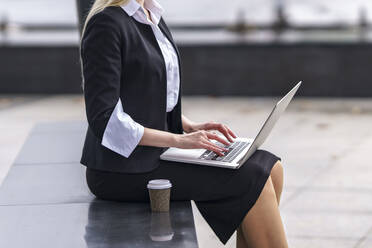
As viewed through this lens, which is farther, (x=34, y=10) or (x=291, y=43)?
(x=34, y=10)

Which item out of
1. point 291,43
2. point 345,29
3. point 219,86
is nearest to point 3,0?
point 219,86

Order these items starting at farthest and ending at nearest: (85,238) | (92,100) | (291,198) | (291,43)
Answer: (291,43), (291,198), (92,100), (85,238)

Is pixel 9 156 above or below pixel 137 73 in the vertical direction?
below

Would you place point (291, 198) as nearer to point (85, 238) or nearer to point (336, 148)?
point (336, 148)

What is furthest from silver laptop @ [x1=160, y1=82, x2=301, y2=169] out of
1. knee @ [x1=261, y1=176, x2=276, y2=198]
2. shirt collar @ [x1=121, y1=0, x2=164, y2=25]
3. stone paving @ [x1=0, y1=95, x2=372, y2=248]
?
stone paving @ [x1=0, y1=95, x2=372, y2=248]

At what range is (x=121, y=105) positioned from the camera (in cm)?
317

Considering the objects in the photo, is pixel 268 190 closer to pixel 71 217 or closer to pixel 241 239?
pixel 241 239

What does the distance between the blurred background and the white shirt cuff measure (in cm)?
494

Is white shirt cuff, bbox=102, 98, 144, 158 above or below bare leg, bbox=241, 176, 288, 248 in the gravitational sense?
above

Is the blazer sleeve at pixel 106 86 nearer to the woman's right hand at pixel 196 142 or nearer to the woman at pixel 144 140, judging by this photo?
the woman at pixel 144 140

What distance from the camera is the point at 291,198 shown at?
553 centimetres

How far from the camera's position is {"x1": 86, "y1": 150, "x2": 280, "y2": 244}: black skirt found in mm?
3113

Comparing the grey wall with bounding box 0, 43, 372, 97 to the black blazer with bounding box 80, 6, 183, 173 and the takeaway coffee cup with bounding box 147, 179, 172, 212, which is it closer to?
the black blazer with bounding box 80, 6, 183, 173

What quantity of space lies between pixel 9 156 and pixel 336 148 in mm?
3161
